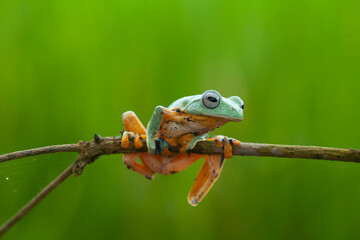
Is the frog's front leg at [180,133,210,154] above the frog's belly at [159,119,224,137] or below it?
below

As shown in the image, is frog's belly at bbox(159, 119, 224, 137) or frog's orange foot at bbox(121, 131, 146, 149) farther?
frog's belly at bbox(159, 119, 224, 137)

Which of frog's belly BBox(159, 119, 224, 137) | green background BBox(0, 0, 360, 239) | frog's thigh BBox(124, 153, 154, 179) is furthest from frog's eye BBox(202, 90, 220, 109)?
green background BBox(0, 0, 360, 239)

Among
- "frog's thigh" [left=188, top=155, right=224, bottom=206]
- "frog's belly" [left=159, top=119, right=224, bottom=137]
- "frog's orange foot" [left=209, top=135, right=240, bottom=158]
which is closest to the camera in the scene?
"frog's orange foot" [left=209, top=135, right=240, bottom=158]

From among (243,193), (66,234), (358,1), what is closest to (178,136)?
(243,193)

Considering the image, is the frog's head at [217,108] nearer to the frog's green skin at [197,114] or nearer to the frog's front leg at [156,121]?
the frog's green skin at [197,114]

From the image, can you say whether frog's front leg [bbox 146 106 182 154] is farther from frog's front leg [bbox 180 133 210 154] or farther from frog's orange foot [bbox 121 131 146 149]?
frog's front leg [bbox 180 133 210 154]

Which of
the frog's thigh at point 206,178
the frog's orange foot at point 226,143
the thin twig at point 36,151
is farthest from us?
the frog's thigh at point 206,178

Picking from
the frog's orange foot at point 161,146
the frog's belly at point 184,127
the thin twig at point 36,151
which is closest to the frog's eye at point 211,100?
the frog's belly at point 184,127
